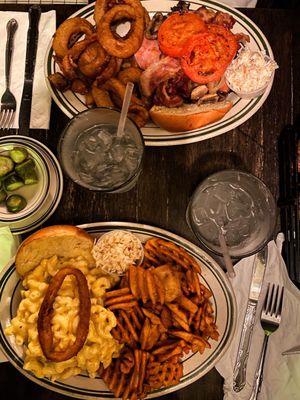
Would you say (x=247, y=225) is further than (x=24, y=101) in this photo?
No

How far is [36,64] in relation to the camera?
6.24 feet

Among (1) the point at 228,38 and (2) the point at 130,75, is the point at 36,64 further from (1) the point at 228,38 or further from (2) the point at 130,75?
(1) the point at 228,38

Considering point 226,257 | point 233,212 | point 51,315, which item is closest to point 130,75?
point 233,212

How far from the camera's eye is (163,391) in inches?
69.1

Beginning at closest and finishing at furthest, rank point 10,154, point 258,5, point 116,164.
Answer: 1. point 116,164
2. point 10,154
3. point 258,5

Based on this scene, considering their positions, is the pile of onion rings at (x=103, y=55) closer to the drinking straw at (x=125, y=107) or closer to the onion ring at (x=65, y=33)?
the onion ring at (x=65, y=33)

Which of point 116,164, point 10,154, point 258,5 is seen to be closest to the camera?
point 116,164

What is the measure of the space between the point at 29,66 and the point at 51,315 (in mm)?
1021

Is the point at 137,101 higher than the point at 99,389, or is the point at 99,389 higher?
the point at 137,101

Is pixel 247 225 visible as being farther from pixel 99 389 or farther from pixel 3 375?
pixel 3 375

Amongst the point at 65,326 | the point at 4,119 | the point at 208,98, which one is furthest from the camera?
the point at 4,119

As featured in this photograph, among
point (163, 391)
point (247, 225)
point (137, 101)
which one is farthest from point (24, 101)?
point (163, 391)

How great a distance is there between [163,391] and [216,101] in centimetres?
115

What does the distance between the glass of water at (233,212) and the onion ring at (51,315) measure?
0.48 m
